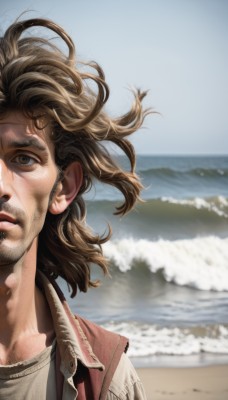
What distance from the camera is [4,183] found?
105 inches

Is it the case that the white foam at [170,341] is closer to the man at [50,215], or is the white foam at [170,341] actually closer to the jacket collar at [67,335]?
the man at [50,215]

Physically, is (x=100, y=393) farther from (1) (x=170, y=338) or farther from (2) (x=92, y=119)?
(1) (x=170, y=338)

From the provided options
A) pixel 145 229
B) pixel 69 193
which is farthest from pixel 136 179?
pixel 145 229

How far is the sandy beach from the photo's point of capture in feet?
20.9

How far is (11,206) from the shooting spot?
8.79 feet

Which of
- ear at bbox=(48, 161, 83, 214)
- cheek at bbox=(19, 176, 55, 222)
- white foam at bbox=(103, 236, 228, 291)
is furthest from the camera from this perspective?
white foam at bbox=(103, 236, 228, 291)

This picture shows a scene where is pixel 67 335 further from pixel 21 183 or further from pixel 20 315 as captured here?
pixel 21 183

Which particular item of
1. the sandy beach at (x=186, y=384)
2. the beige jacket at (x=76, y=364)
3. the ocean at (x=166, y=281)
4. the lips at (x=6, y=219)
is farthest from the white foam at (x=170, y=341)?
the lips at (x=6, y=219)

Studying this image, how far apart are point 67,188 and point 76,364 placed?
0.70 metres

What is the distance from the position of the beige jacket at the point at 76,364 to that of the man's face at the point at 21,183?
30 cm

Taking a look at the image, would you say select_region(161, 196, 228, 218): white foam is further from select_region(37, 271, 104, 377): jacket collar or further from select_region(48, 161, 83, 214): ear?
select_region(37, 271, 104, 377): jacket collar

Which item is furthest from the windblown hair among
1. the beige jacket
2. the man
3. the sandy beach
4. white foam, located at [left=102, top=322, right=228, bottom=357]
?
white foam, located at [left=102, top=322, right=228, bottom=357]

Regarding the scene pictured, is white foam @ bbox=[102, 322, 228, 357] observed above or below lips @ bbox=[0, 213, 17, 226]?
below

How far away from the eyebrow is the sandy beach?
155 inches
